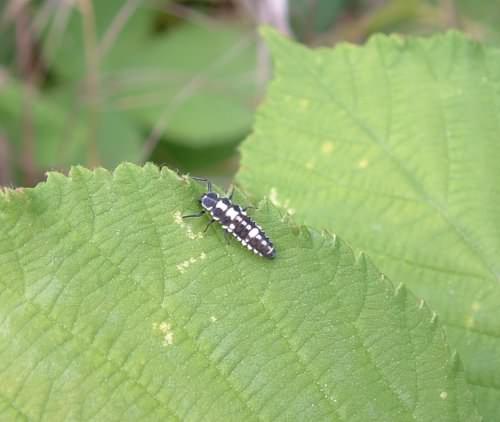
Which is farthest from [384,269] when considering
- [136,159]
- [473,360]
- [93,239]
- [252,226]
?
[136,159]

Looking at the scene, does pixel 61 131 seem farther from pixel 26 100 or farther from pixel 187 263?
pixel 187 263

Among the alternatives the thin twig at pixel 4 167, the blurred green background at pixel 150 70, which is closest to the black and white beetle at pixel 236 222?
the blurred green background at pixel 150 70

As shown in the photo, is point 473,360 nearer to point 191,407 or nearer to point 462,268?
point 462,268

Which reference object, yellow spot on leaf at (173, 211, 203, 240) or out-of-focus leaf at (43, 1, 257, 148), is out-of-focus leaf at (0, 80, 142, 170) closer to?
out-of-focus leaf at (43, 1, 257, 148)

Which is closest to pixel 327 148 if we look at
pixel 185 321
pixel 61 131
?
pixel 185 321

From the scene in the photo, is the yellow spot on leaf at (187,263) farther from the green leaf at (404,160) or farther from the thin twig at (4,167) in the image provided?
the thin twig at (4,167)

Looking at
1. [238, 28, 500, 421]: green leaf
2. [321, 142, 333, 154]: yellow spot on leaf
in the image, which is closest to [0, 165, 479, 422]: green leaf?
[238, 28, 500, 421]: green leaf
